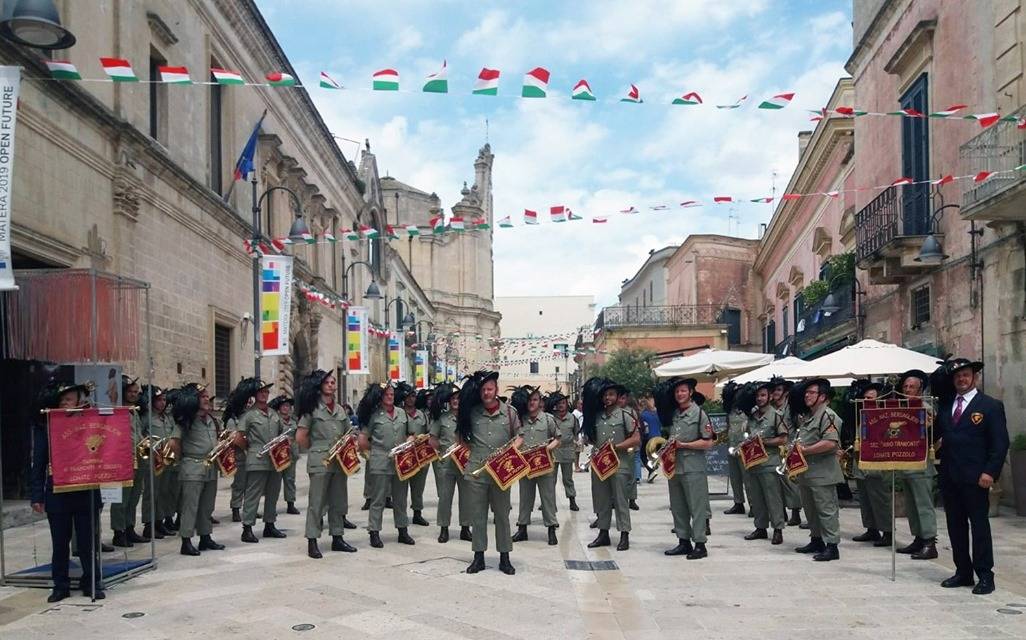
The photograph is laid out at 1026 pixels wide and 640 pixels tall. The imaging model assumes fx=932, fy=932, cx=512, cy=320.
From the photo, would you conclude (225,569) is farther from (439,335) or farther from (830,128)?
(439,335)

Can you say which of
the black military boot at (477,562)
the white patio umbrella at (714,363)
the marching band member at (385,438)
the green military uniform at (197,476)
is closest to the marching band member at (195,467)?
the green military uniform at (197,476)

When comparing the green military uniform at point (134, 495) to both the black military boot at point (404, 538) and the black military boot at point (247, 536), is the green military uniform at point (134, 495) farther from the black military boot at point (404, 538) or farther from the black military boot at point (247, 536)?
the black military boot at point (404, 538)

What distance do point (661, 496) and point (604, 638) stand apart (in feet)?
34.3

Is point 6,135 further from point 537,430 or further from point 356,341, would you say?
point 356,341

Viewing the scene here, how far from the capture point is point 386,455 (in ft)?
35.3

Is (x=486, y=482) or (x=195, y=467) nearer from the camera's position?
(x=486, y=482)

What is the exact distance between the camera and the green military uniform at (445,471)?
442 inches

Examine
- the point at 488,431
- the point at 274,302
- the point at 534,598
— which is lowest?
the point at 534,598

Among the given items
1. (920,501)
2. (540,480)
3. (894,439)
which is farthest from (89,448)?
(920,501)

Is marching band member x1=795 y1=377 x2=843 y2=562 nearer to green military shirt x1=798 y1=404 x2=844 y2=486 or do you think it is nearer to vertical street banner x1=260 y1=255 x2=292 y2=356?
green military shirt x1=798 y1=404 x2=844 y2=486

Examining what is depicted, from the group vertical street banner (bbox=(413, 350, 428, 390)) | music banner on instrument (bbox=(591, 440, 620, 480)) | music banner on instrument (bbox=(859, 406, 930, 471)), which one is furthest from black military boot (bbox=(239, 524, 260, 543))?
vertical street banner (bbox=(413, 350, 428, 390))

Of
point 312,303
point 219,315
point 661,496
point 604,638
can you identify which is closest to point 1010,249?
point 661,496

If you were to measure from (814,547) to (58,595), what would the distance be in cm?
726

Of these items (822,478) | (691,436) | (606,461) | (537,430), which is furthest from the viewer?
(537,430)
